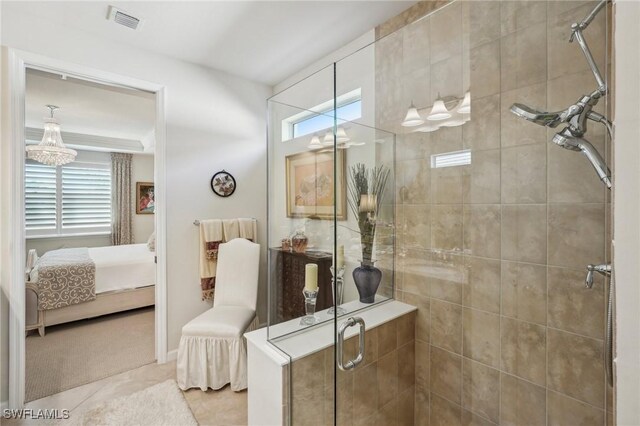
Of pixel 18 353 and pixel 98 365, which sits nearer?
pixel 18 353

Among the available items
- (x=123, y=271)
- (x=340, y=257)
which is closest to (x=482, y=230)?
(x=340, y=257)

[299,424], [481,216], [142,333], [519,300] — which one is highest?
[481,216]

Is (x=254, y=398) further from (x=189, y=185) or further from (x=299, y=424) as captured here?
(x=189, y=185)

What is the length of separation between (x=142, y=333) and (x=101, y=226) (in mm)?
3578

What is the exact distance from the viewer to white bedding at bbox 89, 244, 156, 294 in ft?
11.3

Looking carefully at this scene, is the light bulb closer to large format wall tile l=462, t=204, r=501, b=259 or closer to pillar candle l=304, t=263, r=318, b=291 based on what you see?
large format wall tile l=462, t=204, r=501, b=259

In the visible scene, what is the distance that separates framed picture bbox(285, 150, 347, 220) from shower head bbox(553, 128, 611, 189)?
0.96m

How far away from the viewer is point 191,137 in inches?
105

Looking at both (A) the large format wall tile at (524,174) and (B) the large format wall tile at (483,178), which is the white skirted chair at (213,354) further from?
(A) the large format wall tile at (524,174)

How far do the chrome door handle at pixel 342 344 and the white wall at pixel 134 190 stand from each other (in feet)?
19.2

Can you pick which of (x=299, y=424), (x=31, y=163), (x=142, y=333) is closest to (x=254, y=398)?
(x=299, y=424)

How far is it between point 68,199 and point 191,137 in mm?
4318

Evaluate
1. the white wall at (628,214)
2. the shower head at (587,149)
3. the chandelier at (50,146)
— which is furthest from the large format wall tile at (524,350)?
the chandelier at (50,146)

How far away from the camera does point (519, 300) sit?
1.37 meters
